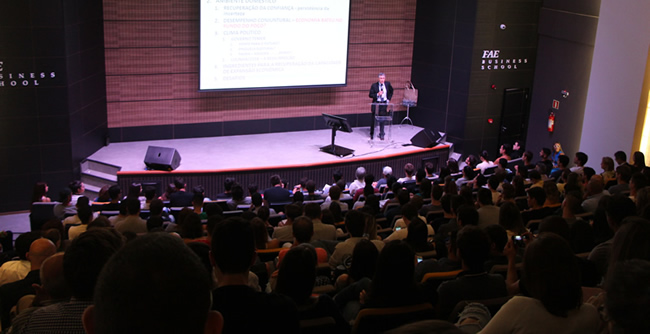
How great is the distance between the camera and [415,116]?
46.7 feet

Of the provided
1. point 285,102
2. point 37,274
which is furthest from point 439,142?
point 37,274

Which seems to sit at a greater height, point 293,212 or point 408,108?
point 408,108

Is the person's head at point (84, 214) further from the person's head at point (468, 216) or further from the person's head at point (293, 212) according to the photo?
the person's head at point (468, 216)

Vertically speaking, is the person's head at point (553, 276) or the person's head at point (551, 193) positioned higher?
the person's head at point (553, 276)

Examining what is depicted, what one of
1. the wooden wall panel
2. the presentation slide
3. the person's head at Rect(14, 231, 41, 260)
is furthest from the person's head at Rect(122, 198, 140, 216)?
the presentation slide

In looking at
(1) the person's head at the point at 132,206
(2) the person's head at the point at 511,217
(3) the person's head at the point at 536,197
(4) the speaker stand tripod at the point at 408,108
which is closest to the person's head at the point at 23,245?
(1) the person's head at the point at 132,206

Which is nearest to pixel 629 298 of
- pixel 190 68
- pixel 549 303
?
pixel 549 303

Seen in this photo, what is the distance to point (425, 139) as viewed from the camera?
12367mm

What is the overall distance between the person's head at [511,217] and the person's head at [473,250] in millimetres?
1455

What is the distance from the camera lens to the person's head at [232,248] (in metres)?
2.46

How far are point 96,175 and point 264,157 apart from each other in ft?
9.61

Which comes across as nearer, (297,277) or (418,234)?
(297,277)

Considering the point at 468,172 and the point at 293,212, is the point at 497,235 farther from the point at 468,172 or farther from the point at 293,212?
the point at 468,172

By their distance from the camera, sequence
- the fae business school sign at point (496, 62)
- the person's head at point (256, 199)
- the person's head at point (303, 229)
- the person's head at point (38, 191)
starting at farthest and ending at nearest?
1. the fae business school sign at point (496, 62)
2. the person's head at point (38, 191)
3. the person's head at point (256, 199)
4. the person's head at point (303, 229)
